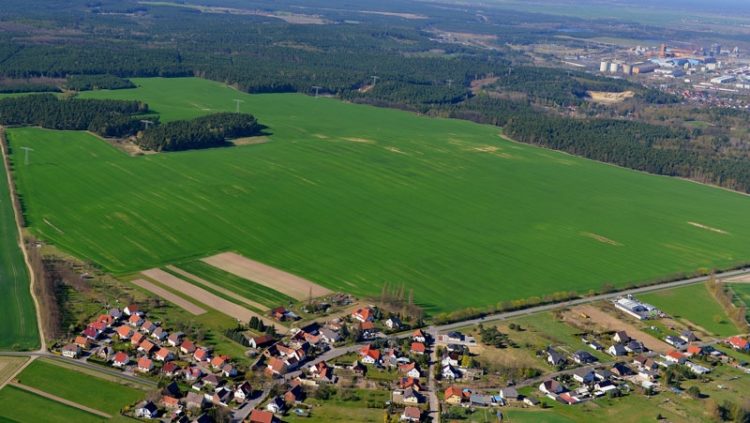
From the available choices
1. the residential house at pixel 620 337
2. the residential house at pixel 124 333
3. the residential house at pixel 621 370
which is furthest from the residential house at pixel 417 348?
the residential house at pixel 124 333

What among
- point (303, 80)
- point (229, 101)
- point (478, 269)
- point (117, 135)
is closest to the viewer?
point (478, 269)

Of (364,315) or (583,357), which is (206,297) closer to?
(364,315)

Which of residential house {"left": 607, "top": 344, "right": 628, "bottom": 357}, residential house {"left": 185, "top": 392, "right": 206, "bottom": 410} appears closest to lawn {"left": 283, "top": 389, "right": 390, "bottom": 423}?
residential house {"left": 185, "top": 392, "right": 206, "bottom": 410}

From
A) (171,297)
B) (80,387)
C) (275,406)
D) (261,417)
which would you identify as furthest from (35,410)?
(171,297)

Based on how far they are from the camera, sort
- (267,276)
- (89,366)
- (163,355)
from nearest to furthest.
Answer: (89,366)
(163,355)
(267,276)

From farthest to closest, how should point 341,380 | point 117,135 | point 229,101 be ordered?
point 229,101 → point 117,135 → point 341,380

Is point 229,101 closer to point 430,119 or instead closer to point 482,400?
point 430,119

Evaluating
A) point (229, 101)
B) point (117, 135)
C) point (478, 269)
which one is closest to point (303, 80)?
point (229, 101)
